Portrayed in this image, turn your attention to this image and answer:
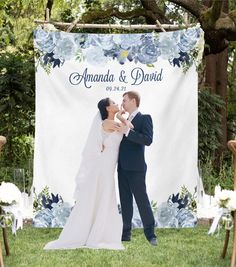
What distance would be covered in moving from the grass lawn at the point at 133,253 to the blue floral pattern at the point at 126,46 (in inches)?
64.8

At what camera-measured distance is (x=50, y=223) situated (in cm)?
609

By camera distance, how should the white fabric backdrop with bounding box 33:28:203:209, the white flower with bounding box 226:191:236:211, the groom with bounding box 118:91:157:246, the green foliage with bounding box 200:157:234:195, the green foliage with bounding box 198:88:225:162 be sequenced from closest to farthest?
1. the white flower with bounding box 226:191:236:211
2. the groom with bounding box 118:91:157:246
3. the white fabric backdrop with bounding box 33:28:203:209
4. the green foliage with bounding box 200:157:234:195
5. the green foliage with bounding box 198:88:225:162

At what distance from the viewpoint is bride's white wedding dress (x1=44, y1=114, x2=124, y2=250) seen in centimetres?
Result: 573

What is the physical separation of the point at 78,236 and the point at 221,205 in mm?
1451

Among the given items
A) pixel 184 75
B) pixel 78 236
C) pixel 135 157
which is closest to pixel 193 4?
pixel 184 75

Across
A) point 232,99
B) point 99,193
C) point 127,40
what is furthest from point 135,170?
point 232,99

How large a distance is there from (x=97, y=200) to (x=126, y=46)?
57.8 inches

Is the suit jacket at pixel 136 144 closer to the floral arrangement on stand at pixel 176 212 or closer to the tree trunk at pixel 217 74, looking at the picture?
the floral arrangement on stand at pixel 176 212

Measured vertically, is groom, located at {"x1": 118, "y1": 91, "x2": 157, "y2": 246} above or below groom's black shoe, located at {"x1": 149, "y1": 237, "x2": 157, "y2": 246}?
above

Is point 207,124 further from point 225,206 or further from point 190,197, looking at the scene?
point 225,206

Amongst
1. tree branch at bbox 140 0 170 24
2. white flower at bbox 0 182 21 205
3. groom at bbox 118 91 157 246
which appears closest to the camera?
white flower at bbox 0 182 21 205

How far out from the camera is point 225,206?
193 inches

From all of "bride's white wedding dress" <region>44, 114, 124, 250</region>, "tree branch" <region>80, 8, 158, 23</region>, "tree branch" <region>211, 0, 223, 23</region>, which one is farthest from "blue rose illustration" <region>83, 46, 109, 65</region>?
"tree branch" <region>80, 8, 158, 23</region>

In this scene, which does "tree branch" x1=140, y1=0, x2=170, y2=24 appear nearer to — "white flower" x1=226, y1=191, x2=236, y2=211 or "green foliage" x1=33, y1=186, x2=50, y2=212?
"green foliage" x1=33, y1=186, x2=50, y2=212
